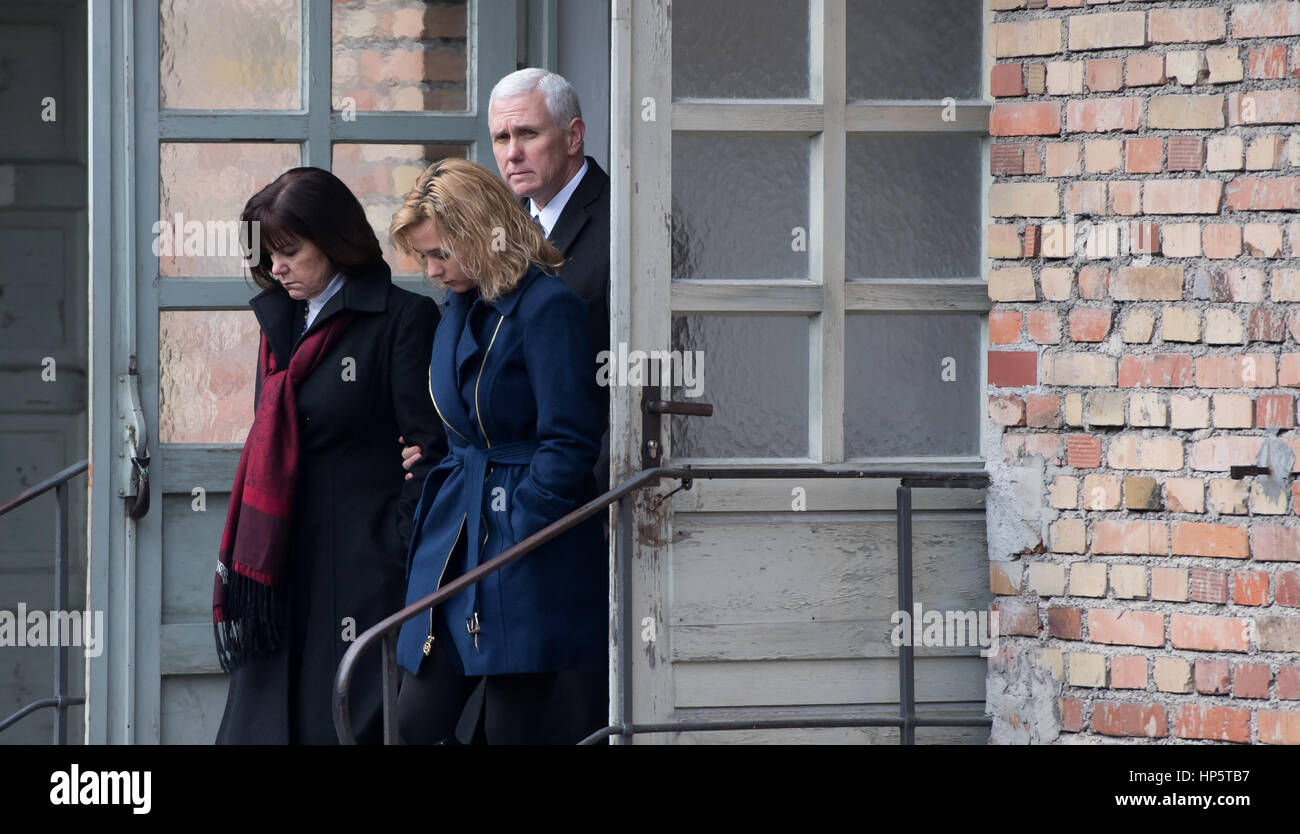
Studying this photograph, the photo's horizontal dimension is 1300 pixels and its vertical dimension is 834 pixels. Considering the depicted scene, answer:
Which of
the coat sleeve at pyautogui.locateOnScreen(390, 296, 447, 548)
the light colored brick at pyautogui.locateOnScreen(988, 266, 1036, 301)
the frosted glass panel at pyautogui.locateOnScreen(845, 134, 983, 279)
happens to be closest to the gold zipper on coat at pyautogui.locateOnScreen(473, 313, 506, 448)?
the coat sleeve at pyautogui.locateOnScreen(390, 296, 447, 548)

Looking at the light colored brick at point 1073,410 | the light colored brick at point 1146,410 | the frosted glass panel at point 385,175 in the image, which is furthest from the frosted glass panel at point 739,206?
the frosted glass panel at point 385,175

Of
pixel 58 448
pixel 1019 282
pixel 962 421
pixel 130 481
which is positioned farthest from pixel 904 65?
pixel 58 448

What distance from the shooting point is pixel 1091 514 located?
10.0ft

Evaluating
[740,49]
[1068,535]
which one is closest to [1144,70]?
[740,49]

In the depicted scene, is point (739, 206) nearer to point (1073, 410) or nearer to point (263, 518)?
point (1073, 410)

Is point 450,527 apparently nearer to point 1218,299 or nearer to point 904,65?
point 904,65

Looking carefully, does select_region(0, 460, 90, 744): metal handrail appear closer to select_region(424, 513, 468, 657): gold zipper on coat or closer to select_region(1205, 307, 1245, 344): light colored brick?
select_region(424, 513, 468, 657): gold zipper on coat

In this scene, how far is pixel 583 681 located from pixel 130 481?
46.0 inches

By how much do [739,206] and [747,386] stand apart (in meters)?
0.37

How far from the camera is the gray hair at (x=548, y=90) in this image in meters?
3.28

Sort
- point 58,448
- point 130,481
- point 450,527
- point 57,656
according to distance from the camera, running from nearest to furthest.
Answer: point 450,527, point 130,481, point 57,656, point 58,448

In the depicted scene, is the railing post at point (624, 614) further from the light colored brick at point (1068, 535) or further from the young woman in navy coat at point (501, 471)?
the light colored brick at point (1068, 535)

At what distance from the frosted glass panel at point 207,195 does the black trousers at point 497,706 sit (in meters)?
1.16

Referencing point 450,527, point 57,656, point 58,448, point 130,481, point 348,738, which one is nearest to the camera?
point 348,738
